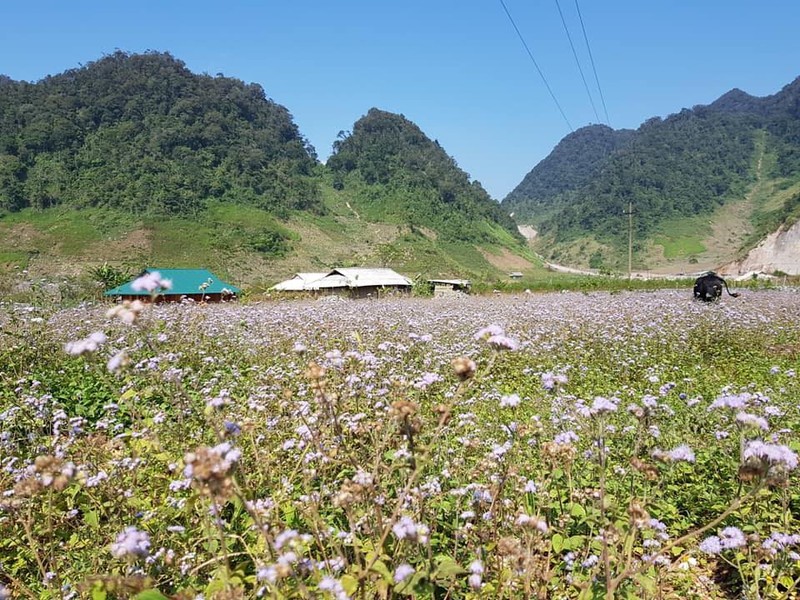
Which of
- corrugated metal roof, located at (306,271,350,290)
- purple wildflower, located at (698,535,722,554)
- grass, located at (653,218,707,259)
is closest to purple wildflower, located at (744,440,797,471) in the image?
purple wildflower, located at (698,535,722,554)

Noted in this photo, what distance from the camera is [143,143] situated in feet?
309

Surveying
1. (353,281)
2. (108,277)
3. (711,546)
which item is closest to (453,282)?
(353,281)

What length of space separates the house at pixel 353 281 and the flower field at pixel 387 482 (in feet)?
108

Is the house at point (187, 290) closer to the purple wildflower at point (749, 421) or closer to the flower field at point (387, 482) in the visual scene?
the flower field at point (387, 482)

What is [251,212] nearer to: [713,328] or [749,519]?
[713,328]

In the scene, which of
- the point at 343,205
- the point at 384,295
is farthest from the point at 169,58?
the point at 384,295

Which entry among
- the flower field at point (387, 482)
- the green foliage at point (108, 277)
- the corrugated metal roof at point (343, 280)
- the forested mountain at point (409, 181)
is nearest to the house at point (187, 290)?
the green foliage at point (108, 277)

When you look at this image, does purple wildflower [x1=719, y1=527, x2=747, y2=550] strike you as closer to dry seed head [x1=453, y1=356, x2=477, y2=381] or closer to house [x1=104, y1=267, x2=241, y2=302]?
dry seed head [x1=453, y1=356, x2=477, y2=381]

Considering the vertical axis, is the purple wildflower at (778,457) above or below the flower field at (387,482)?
above

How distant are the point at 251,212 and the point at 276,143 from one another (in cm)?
3558

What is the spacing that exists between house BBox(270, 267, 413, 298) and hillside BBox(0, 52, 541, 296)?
881 centimetres

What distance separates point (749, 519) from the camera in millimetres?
3355

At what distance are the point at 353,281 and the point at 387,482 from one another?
37.8m

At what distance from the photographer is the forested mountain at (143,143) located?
80812mm
